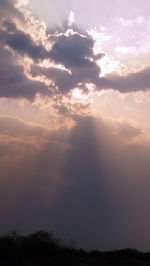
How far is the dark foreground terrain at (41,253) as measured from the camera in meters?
14.8

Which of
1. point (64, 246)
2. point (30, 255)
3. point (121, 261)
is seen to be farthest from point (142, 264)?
point (30, 255)

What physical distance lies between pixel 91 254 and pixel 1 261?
9.58 m

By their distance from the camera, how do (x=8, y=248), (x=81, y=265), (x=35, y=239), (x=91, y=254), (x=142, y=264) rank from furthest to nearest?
(x=91, y=254) < (x=142, y=264) < (x=35, y=239) < (x=81, y=265) < (x=8, y=248)

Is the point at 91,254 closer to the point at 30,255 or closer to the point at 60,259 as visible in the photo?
the point at 60,259

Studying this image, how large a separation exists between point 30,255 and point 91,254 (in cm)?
752

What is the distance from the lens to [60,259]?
53.1 ft

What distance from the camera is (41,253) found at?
16.3m

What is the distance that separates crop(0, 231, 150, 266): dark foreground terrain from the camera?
48.7 ft

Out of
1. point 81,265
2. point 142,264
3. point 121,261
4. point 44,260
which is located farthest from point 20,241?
point 142,264

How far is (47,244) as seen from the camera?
58.3ft

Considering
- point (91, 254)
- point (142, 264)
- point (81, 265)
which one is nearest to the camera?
point (81, 265)

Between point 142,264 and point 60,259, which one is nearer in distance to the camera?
point 60,259

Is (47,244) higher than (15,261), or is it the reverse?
(47,244)

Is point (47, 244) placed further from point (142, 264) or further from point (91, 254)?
point (142, 264)
